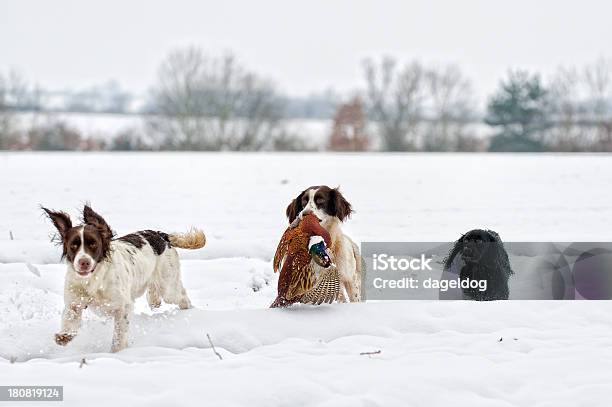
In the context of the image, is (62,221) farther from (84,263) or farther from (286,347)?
(286,347)

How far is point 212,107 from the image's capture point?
59.8 m

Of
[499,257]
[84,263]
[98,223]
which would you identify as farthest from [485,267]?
[84,263]

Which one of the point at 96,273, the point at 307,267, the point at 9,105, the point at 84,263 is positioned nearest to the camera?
the point at 84,263

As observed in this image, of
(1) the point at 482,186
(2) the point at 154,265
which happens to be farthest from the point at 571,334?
(1) the point at 482,186

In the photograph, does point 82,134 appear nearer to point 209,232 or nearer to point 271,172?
point 271,172

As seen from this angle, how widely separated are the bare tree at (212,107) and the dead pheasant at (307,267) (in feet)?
152

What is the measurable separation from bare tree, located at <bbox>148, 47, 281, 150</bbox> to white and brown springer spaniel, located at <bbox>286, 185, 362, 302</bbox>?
46109 mm

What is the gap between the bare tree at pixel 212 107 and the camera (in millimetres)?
55213

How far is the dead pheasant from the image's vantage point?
6000 mm

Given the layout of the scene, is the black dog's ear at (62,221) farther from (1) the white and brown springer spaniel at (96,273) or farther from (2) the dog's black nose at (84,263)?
(2) the dog's black nose at (84,263)

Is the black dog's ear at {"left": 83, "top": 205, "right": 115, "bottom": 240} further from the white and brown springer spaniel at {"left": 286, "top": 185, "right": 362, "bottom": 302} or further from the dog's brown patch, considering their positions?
the white and brown springer spaniel at {"left": 286, "top": 185, "right": 362, "bottom": 302}

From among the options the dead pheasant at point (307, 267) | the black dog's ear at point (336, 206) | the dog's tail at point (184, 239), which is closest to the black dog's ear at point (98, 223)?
the dog's tail at point (184, 239)

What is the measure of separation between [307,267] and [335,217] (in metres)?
0.57

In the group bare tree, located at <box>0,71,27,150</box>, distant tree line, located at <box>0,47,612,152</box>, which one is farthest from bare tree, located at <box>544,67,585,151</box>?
bare tree, located at <box>0,71,27,150</box>
